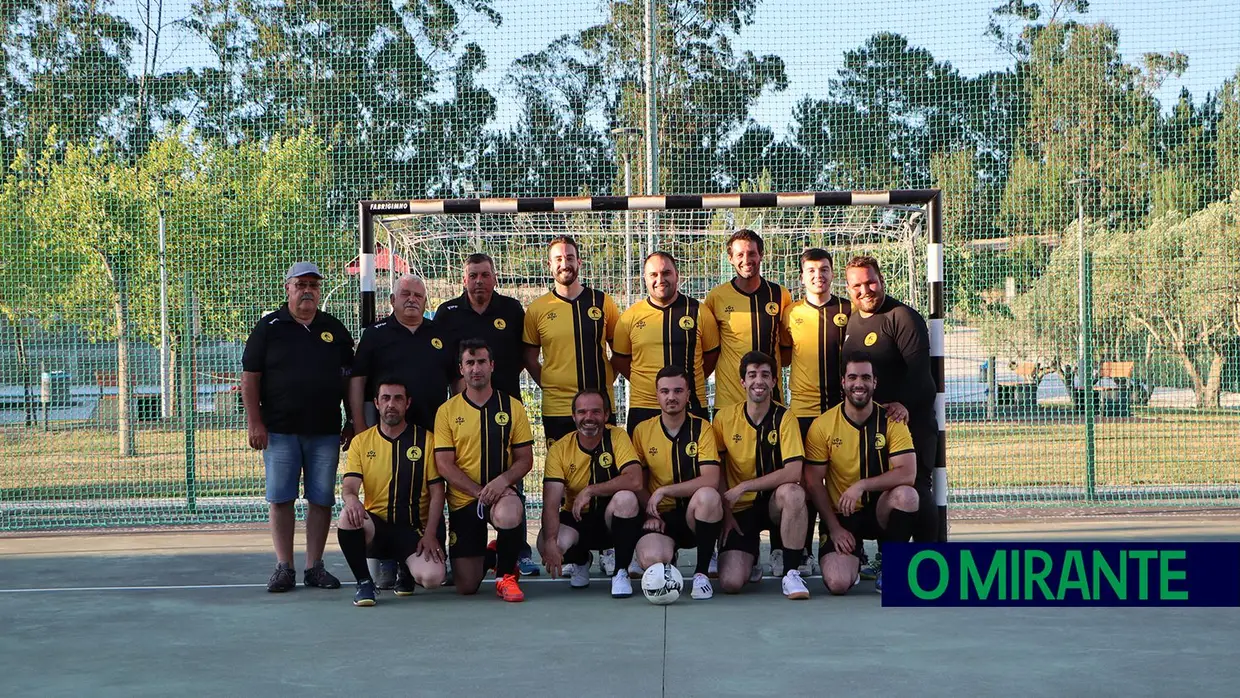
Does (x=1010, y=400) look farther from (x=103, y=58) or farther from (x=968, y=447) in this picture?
(x=103, y=58)

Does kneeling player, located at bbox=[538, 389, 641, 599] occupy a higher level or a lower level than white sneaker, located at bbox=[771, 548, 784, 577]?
higher

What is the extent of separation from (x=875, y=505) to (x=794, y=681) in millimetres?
1833

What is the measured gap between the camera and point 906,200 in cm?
651

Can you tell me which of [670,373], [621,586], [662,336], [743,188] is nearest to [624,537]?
[621,586]

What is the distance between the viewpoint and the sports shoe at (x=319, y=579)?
6.00 m

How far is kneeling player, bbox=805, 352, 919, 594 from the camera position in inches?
220

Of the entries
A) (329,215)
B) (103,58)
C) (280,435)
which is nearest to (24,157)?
(103,58)

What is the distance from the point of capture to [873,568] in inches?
242

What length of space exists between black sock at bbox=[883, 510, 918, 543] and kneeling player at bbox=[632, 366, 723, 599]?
0.82 metres

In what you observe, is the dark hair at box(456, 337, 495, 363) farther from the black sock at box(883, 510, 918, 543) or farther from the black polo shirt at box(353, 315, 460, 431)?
the black sock at box(883, 510, 918, 543)

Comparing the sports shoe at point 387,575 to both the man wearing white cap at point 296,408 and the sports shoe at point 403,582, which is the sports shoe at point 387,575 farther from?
the man wearing white cap at point 296,408

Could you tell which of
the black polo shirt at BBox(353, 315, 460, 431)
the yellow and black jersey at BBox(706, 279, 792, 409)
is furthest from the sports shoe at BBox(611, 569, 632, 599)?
the black polo shirt at BBox(353, 315, 460, 431)

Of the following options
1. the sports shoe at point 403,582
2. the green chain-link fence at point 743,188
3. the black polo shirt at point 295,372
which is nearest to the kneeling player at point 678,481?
the sports shoe at point 403,582

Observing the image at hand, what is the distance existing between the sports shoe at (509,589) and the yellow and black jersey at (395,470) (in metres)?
0.53
